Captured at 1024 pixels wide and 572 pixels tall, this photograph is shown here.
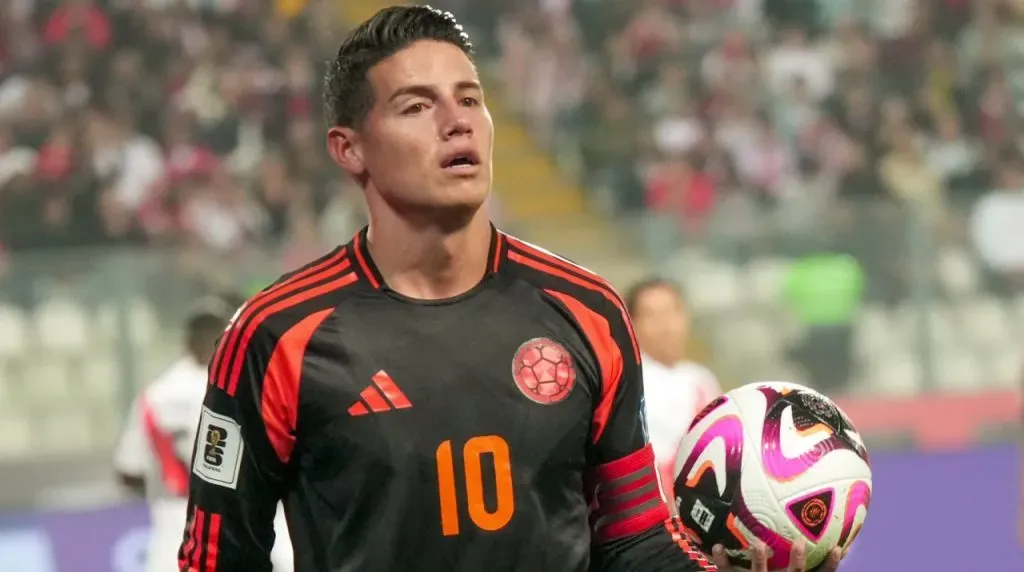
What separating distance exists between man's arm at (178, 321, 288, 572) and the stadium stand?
687 cm

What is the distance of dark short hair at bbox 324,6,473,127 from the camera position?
A: 3.18 meters

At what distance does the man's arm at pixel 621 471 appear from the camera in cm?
321

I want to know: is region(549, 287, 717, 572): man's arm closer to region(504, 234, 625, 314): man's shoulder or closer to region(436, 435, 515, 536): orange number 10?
region(504, 234, 625, 314): man's shoulder

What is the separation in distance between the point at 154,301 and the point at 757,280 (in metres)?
3.83

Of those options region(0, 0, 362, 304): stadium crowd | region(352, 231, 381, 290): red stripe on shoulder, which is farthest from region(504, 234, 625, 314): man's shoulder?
region(0, 0, 362, 304): stadium crowd

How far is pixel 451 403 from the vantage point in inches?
124

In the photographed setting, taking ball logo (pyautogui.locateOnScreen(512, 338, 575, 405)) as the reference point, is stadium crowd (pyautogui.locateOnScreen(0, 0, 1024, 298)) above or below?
above

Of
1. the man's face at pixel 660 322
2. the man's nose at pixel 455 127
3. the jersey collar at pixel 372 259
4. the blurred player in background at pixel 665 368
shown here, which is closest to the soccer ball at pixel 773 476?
the jersey collar at pixel 372 259

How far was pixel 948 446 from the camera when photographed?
11.8 meters

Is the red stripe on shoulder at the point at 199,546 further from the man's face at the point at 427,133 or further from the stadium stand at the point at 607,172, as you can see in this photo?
the stadium stand at the point at 607,172

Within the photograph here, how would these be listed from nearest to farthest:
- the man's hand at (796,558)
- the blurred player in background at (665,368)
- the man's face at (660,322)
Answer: the man's hand at (796,558), the blurred player in background at (665,368), the man's face at (660,322)

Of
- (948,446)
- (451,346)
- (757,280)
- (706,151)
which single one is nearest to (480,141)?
(451,346)

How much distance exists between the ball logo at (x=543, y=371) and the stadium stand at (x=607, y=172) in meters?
7.01

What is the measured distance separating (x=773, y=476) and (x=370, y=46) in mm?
1259
